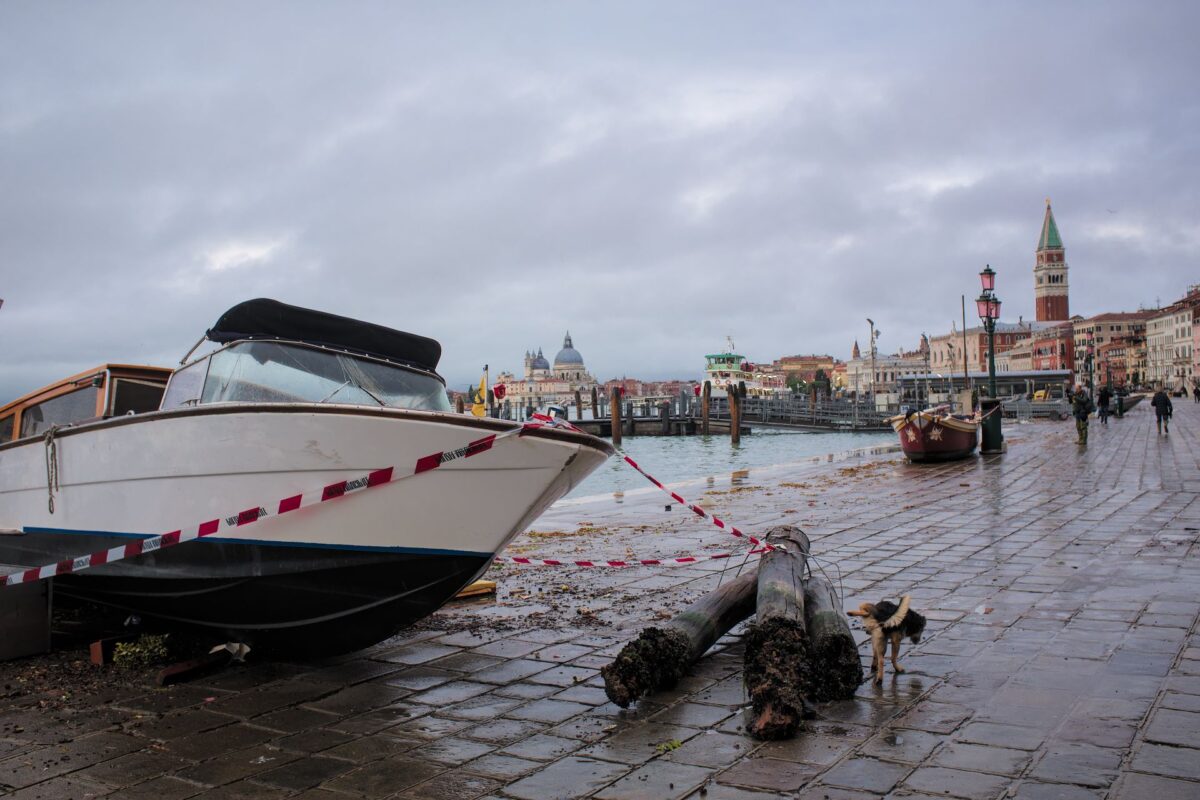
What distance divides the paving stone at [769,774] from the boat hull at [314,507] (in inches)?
78.4

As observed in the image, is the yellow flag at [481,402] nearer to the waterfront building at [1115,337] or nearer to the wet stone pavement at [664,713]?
the wet stone pavement at [664,713]

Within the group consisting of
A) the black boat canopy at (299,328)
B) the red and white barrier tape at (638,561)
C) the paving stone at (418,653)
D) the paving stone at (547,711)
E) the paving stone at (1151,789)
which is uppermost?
the black boat canopy at (299,328)

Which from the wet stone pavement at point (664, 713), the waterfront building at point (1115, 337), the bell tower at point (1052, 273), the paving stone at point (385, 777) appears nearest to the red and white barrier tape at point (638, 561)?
the wet stone pavement at point (664, 713)

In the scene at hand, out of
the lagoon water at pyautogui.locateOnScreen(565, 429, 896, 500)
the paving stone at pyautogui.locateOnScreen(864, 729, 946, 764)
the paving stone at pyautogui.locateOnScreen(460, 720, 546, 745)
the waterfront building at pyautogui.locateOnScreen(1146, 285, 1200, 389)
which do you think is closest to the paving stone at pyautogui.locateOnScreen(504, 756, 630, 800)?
the paving stone at pyautogui.locateOnScreen(460, 720, 546, 745)

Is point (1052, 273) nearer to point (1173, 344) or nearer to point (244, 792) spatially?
point (1173, 344)

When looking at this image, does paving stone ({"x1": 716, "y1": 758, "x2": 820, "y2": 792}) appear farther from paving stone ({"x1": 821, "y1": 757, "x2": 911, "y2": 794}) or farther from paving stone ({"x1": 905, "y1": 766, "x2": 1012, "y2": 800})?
paving stone ({"x1": 905, "y1": 766, "x2": 1012, "y2": 800})

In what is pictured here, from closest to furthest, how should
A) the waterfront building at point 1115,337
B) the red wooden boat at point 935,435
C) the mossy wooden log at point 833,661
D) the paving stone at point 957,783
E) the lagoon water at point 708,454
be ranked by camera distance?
the paving stone at point 957,783 → the mossy wooden log at point 833,661 → the red wooden boat at point 935,435 → the lagoon water at point 708,454 → the waterfront building at point 1115,337

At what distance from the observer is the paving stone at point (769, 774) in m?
3.83

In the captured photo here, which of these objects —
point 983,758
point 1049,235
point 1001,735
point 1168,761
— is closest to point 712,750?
point 983,758

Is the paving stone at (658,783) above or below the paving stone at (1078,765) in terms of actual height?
above

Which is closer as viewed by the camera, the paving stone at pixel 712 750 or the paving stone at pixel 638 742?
the paving stone at pixel 712 750

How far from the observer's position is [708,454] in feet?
149

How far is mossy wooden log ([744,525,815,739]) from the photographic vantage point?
172 inches

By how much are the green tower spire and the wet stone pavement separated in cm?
17774
